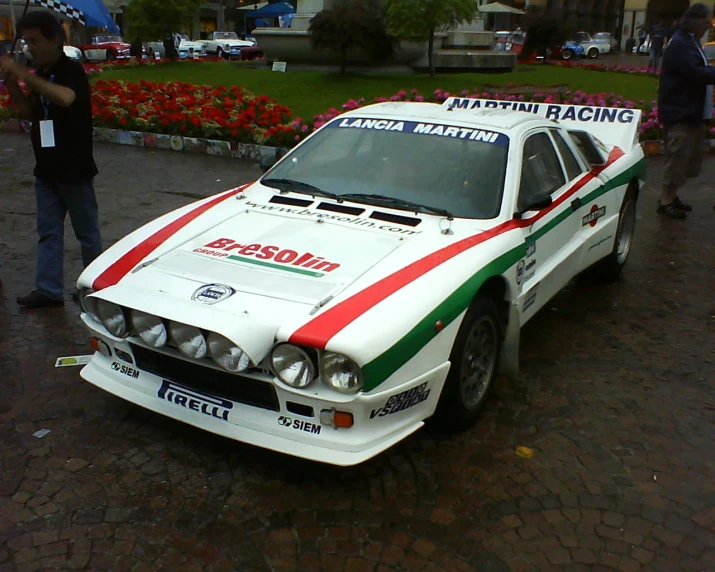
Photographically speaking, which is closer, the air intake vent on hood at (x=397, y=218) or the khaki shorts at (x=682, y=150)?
the air intake vent on hood at (x=397, y=218)

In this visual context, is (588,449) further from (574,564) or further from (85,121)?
(85,121)

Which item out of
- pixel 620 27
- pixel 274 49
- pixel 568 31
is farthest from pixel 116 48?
pixel 620 27

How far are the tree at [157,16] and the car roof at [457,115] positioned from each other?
66.7 feet

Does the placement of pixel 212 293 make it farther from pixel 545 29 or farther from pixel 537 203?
pixel 545 29

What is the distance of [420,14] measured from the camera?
53.5 ft

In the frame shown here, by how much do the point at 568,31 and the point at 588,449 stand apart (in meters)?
28.5

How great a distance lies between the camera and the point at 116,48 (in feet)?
117

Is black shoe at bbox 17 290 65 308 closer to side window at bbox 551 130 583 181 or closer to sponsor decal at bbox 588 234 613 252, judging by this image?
side window at bbox 551 130 583 181

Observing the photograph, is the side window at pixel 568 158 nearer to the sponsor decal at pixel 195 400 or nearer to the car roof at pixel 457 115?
the car roof at pixel 457 115

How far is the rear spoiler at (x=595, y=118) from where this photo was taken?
20.7ft

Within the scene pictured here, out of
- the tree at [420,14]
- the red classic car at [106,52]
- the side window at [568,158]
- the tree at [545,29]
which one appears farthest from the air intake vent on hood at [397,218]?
the red classic car at [106,52]

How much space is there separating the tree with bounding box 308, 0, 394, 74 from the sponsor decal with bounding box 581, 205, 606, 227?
12.7m

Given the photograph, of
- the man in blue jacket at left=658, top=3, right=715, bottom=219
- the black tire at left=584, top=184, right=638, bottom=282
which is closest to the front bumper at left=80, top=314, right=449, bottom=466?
the black tire at left=584, top=184, right=638, bottom=282

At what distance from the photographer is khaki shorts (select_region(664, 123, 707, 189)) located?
7621 mm
